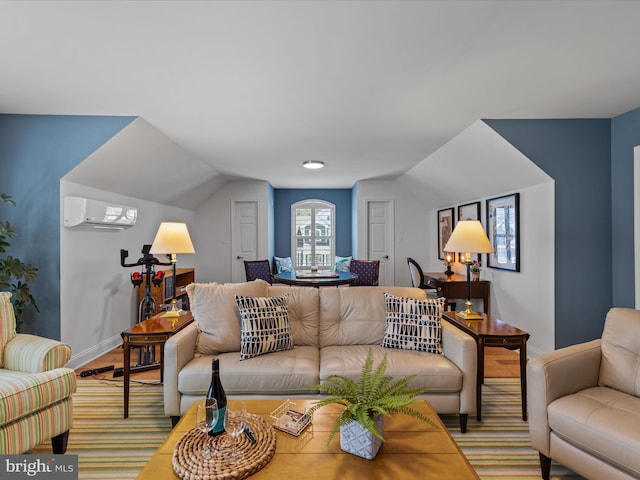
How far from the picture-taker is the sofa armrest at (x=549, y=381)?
5.93 feet

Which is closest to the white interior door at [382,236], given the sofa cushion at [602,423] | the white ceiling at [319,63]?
the white ceiling at [319,63]

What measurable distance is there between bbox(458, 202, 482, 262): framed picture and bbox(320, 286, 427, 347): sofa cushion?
2.52m

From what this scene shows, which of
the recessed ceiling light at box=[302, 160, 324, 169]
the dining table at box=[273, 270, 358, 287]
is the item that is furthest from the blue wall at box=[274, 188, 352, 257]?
the dining table at box=[273, 270, 358, 287]

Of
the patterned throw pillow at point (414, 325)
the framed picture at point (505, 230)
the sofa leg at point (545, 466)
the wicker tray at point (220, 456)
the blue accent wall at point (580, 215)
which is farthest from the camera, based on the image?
the framed picture at point (505, 230)

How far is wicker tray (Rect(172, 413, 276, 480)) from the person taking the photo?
1245 mm

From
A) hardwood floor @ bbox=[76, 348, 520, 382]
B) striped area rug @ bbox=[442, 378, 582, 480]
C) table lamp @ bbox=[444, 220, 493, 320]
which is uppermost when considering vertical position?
table lamp @ bbox=[444, 220, 493, 320]

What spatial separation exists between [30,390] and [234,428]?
1.23m

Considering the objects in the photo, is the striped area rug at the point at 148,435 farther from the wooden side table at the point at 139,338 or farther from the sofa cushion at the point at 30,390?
the sofa cushion at the point at 30,390

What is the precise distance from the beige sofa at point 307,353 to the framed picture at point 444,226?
3473 mm

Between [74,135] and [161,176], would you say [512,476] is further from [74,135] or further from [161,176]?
[161,176]

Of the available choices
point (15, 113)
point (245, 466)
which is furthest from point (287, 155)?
point (245, 466)

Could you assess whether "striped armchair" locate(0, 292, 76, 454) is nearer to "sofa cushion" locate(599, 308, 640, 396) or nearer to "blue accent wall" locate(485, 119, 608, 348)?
"sofa cushion" locate(599, 308, 640, 396)

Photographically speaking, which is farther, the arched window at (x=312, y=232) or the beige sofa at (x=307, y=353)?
the arched window at (x=312, y=232)

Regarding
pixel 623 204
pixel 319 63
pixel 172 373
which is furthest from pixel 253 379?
pixel 623 204
